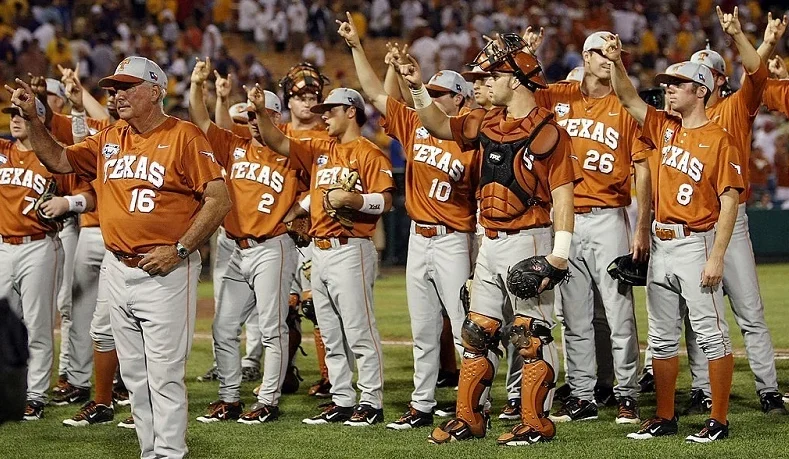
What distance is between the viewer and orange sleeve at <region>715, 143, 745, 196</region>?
639 centimetres

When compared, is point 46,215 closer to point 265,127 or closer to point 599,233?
point 265,127

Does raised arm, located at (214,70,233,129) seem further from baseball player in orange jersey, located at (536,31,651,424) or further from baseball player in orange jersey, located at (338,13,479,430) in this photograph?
baseball player in orange jersey, located at (536,31,651,424)

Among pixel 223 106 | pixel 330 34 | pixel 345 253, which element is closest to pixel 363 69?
pixel 345 253

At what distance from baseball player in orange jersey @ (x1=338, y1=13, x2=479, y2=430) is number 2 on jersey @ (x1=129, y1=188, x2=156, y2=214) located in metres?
1.83

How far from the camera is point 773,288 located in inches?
593

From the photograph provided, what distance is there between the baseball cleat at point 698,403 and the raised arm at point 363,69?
2.66 meters

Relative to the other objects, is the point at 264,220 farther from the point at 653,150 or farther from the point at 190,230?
the point at 653,150

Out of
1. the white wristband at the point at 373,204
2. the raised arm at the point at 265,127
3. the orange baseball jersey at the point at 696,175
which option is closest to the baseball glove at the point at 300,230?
the raised arm at the point at 265,127

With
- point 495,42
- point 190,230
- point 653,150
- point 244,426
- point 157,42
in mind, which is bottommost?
point 244,426

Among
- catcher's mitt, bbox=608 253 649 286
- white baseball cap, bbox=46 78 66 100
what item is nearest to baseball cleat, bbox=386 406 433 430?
catcher's mitt, bbox=608 253 649 286

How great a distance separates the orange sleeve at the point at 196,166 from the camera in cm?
589

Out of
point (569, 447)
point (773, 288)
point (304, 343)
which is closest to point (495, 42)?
point (569, 447)

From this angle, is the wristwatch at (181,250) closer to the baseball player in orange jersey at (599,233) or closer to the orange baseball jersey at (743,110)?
the baseball player in orange jersey at (599,233)

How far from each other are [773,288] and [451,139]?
9664 mm
